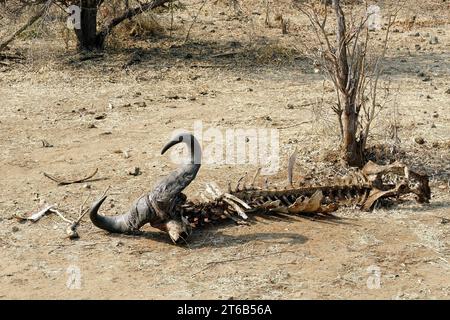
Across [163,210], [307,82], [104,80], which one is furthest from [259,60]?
[163,210]

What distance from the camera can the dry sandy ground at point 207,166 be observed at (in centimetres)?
478

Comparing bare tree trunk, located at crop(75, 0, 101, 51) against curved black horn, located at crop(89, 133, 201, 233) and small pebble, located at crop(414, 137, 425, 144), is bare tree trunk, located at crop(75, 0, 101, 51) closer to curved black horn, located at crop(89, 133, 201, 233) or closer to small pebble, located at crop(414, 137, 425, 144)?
small pebble, located at crop(414, 137, 425, 144)

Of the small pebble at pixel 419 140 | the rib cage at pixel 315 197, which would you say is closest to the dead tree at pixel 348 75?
the rib cage at pixel 315 197

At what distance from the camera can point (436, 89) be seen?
857 cm

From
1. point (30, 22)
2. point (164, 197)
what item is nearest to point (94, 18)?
point (30, 22)

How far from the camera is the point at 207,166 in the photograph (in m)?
6.61

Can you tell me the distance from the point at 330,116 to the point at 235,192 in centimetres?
246

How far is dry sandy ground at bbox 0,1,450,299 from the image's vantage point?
15.7 ft

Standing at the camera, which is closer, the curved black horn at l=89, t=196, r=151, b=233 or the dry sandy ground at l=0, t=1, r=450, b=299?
the dry sandy ground at l=0, t=1, r=450, b=299

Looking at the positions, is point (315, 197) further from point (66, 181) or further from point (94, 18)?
point (94, 18)

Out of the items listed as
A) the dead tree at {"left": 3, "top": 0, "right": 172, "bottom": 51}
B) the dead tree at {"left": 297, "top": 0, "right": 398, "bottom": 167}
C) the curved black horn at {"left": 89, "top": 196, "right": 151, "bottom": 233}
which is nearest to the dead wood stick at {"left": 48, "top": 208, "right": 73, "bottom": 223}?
the curved black horn at {"left": 89, "top": 196, "right": 151, "bottom": 233}

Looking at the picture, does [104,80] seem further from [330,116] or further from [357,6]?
[357,6]

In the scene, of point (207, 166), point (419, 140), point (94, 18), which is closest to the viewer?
point (207, 166)

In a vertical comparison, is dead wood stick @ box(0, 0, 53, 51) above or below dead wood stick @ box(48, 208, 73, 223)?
above
